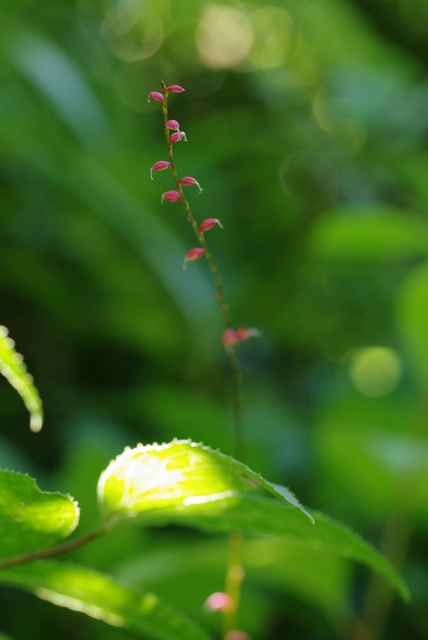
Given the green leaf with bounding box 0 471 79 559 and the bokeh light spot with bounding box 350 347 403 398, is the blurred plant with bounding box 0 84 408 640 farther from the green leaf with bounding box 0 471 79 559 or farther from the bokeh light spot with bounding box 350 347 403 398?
the bokeh light spot with bounding box 350 347 403 398

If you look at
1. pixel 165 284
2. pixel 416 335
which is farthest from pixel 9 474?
pixel 165 284

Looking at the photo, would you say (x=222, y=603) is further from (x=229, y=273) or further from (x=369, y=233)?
(x=229, y=273)

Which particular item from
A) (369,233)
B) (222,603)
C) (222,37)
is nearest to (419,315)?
(369,233)

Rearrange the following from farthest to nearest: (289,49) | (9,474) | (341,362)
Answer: (289,49), (341,362), (9,474)

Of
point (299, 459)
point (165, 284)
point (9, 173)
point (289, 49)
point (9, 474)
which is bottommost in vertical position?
point (9, 474)

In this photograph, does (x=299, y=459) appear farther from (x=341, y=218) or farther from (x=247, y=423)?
(x=341, y=218)

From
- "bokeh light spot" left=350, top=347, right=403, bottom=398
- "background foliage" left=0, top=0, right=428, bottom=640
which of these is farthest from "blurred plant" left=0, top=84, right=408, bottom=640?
"bokeh light spot" left=350, top=347, right=403, bottom=398
